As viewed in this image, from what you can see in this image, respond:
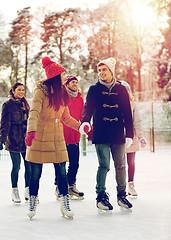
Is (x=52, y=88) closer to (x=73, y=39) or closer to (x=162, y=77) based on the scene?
(x=162, y=77)

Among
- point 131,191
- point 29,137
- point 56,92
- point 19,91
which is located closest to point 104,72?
point 56,92

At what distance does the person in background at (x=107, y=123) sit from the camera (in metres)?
4.98

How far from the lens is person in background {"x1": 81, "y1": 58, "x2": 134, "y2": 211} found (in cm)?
498

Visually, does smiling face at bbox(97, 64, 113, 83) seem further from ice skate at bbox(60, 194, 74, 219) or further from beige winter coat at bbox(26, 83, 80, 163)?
ice skate at bbox(60, 194, 74, 219)

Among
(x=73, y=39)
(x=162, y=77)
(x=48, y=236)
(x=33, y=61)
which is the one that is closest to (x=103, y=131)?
(x=48, y=236)

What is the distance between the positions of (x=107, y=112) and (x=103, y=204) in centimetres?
102

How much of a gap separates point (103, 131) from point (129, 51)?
86.4 ft

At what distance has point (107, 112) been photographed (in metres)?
5.00

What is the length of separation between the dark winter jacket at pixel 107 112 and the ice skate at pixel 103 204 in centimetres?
61

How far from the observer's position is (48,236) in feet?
12.9

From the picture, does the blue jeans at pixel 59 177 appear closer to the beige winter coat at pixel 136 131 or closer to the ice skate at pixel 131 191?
the ice skate at pixel 131 191

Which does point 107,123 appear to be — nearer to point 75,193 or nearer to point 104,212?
point 104,212

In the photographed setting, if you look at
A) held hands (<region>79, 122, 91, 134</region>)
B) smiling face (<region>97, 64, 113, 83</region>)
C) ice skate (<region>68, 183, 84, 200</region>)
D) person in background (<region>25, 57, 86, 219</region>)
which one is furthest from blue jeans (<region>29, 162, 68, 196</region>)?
ice skate (<region>68, 183, 84, 200</region>)

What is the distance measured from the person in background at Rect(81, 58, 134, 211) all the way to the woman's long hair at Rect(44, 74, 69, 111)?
0.42 metres
